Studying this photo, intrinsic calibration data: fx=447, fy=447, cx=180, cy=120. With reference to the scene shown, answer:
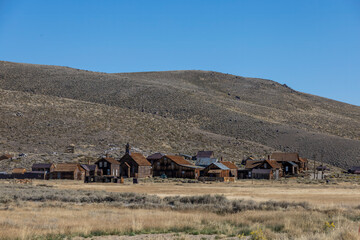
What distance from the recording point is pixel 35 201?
2811 centimetres

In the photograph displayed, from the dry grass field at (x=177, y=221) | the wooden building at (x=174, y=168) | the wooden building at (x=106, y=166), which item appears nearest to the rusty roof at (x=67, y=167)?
the wooden building at (x=106, y=166)

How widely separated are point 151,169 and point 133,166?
16.3 ft

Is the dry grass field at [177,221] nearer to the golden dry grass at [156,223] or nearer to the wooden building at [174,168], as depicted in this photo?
the golden dry grass at [156,223]

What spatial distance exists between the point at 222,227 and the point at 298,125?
118793mm

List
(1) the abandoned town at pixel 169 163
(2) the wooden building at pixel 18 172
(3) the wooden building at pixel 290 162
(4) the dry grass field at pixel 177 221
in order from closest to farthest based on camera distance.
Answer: (4) the dry grass field at pixel 177 221
(1) the abandoned town at pixel 169 163
(2) the wooden building at pixel 18 172
(3) the wooden building at pixel 290 162

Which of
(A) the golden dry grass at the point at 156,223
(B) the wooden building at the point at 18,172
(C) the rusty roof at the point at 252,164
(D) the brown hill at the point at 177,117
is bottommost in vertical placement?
(A) the golden dry grass at the point at 156,223

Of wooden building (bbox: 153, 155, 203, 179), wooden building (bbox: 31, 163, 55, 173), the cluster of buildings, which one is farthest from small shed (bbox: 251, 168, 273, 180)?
wooden building (bbox: 31, 163, 55, 173)

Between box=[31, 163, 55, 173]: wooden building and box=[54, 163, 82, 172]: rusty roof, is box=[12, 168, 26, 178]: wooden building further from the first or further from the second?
box=[54, 163, 82, 172]: rusty roof

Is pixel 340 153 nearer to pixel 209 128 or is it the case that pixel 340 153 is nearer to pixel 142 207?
pixel 209 128

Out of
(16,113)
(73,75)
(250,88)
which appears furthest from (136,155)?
(250,88)

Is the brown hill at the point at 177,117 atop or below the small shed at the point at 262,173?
atop

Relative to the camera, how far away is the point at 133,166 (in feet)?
226

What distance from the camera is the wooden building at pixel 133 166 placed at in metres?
68.9

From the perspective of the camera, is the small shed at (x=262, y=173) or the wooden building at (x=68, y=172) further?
the small shed at (x=262, y=173)
